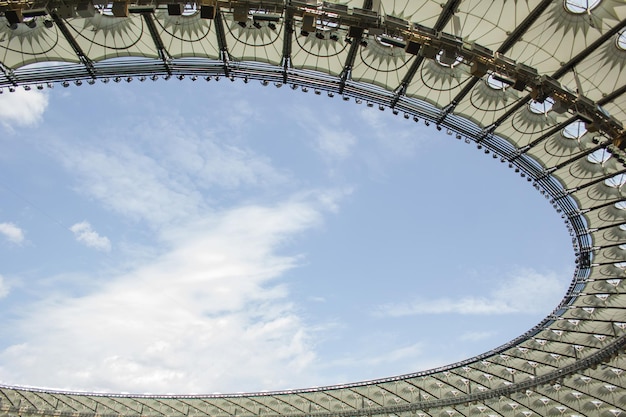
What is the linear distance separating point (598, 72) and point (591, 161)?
316 inches

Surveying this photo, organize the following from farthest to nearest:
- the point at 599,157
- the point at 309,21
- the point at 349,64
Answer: the point at 599,157 → the point at 349,64 → the point at 309,21

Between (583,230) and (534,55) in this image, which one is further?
(583,230)

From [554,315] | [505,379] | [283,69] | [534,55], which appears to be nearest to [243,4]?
[283,69]

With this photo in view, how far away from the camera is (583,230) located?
122ft

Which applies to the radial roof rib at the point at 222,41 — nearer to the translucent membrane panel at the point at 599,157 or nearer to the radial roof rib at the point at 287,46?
the radial roof rib at the point at 287,46

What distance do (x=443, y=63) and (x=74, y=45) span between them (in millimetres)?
19071

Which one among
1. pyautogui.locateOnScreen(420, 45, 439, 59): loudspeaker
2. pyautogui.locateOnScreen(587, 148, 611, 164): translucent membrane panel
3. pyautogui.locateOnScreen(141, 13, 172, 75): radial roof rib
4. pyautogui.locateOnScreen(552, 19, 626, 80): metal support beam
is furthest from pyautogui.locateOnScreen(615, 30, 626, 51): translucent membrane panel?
pyautogui.locateOnScreen(141, 13, 172, 75): radial roof rib

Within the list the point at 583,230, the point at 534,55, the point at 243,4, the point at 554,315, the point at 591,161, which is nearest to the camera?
the point at 243,4

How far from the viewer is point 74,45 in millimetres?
25547

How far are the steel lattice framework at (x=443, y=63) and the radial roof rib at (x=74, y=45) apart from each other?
68 mm

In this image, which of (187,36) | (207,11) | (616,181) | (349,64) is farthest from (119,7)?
(616,181)

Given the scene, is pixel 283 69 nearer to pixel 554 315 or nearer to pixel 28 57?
pixel 28 57

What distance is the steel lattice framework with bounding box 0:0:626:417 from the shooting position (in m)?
21.9

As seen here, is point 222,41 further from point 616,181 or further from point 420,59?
point 616,181
